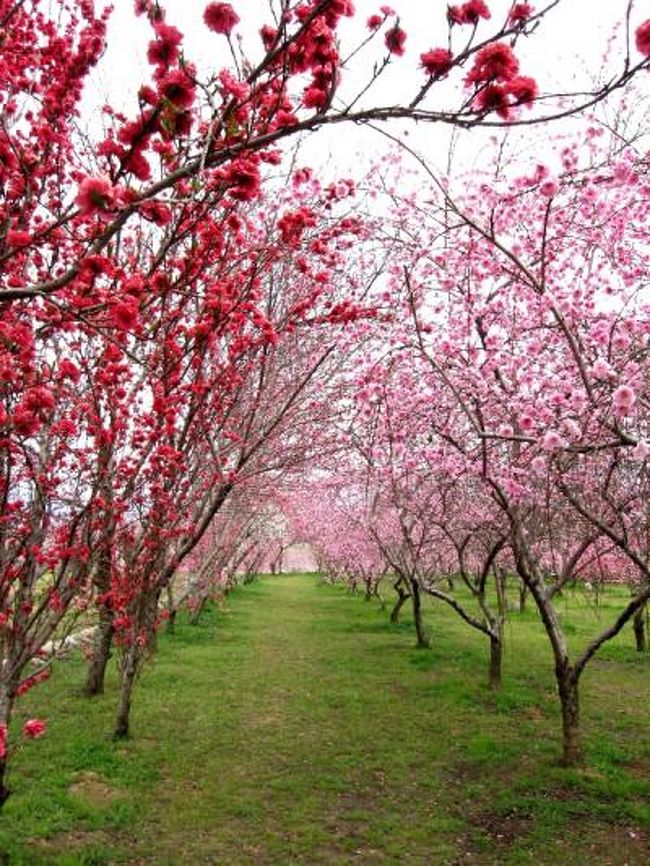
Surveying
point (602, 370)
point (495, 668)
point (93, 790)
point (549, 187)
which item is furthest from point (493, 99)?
point (495, 668)

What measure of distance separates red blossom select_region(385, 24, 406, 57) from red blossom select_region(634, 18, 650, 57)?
0.81 metres

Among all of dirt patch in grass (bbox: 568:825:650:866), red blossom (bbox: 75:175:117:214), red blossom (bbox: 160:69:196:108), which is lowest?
dirt patch in grass (bbox: 568:825:650:866)

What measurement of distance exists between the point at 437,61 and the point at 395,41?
0.58 ft

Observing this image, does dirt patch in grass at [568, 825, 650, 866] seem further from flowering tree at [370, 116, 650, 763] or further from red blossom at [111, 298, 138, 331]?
red blossom at [111, 298, 138, 331]

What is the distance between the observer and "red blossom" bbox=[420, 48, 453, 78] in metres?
2.44

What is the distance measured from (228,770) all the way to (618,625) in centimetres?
521

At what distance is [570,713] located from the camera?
336 inches

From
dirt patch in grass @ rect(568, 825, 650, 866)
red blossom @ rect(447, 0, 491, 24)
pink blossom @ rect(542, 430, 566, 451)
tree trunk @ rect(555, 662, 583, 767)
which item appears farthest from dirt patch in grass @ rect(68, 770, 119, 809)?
red blossom @ rect(447, 0, 491, 24)

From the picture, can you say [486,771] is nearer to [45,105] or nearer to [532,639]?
[45,105]

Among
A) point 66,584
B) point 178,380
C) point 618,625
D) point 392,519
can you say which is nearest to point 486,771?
point 618,625

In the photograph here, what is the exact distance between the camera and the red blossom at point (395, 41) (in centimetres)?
248

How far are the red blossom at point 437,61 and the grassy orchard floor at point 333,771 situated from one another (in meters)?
6.63

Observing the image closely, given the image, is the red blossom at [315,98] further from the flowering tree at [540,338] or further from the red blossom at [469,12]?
the flowering tree at [540,338]

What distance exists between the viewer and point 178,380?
17.2 feet
